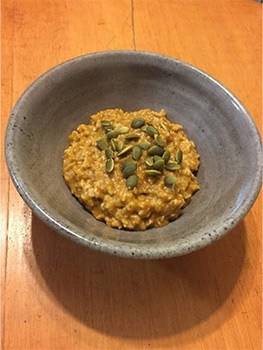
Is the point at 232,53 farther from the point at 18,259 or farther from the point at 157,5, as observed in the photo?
the point at 18,259

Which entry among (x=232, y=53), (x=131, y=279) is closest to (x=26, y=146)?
(x=131, y=279)

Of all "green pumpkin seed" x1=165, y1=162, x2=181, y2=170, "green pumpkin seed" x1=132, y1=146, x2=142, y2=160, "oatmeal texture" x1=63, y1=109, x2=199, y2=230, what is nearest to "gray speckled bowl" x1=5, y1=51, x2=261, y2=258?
"oatmeal texture" x1=63, y1=109, x2=199, y2=230

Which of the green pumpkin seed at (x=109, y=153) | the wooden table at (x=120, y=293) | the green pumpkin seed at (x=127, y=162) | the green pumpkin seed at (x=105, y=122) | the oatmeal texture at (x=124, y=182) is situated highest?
the green pumpkin seed at (x=105, y=122)

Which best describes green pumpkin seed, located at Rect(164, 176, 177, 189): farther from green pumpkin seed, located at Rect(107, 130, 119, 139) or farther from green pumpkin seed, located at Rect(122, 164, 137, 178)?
green pumpkin seed, located at Rect(107, 130, 119, 139)

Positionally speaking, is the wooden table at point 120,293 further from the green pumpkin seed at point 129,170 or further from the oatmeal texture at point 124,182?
the green pumpkin seed at point 129,170

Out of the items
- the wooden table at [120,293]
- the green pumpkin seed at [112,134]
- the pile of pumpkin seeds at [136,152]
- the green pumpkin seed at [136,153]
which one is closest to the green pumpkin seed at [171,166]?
the pile of pumpkin seeds at [136,152]

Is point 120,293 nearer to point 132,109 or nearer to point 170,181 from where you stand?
point 170,181
